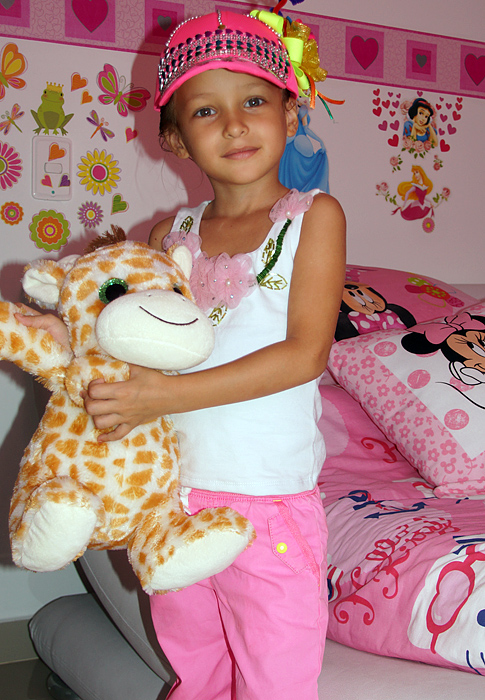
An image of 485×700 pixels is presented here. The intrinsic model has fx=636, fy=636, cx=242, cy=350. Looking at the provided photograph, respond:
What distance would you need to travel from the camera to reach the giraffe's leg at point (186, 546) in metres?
0.66

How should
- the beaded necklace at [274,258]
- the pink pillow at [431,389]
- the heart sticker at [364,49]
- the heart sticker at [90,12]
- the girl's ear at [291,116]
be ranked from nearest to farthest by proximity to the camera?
the beaded necklace at [274,258], the girl's ear at [291,116], the pink pillow at [431,389], the heart sticker at [90,12], the heart sticker at [364,49]

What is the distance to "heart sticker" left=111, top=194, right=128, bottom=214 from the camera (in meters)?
1.67

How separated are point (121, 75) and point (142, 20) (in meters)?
0.15

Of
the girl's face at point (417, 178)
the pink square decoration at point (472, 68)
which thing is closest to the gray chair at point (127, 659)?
the girl's face at point (417, 178)

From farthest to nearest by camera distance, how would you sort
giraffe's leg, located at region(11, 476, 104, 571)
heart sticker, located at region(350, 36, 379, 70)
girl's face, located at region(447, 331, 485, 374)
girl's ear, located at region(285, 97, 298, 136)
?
heart sticker, located at region(350, 36, 379, 70), girl's face, located at region(447, 331, 485, 374), girl's ear, located at region(285, 97, 298, 136), giraffe's leg, located at region(11, 476, 104, 571)

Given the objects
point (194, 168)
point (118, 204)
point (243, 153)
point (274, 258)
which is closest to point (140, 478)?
point (274, 258)

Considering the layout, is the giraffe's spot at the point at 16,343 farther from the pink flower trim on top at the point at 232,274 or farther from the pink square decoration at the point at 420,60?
the pink square decoration at the point at 420,60

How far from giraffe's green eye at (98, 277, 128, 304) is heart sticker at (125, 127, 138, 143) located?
1.07m

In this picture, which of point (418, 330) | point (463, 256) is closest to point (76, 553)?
point (418, 330)

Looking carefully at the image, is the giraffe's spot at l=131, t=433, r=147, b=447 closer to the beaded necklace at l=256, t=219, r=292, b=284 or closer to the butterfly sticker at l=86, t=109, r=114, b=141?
the beaded necklace at l=256, t=219, r=292, b=284

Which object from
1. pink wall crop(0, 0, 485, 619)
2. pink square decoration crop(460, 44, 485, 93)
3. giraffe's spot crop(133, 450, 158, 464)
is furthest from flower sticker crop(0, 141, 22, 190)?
pink square decoration crop(460, 44, 485, 93)

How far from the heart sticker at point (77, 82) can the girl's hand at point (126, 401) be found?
3.85 ft

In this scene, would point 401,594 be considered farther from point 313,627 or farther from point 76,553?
point 76,553

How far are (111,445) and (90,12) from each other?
133 centimetres
